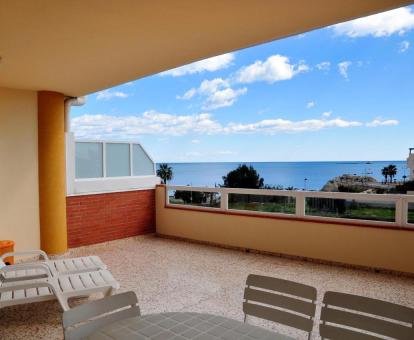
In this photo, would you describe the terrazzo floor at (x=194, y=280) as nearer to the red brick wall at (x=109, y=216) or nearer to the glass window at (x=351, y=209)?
the red brick wall at (x=109, y=216)

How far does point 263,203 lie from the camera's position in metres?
6.05

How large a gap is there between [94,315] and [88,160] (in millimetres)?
5133

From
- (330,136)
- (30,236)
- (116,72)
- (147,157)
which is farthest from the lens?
(330,136)

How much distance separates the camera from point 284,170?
60.2m

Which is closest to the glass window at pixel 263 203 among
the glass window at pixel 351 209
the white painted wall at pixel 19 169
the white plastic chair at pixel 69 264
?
the glass window at pixel 351 209

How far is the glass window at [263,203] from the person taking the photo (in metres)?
5.72

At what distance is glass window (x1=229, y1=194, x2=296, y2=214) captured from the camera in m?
5.72

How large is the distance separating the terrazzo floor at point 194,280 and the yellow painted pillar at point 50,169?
1.62ft

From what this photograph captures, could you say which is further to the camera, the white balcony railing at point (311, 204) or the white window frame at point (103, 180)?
the white window frame at point (103, 180)

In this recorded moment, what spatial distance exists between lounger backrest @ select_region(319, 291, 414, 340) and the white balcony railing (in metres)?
3.52

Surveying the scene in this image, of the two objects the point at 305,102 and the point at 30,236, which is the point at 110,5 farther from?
the point at 305,102

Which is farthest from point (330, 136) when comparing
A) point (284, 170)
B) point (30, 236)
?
point (30, 236)

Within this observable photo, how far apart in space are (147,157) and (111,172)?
1010 mm

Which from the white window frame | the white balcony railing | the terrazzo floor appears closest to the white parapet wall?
the white balcony railing
